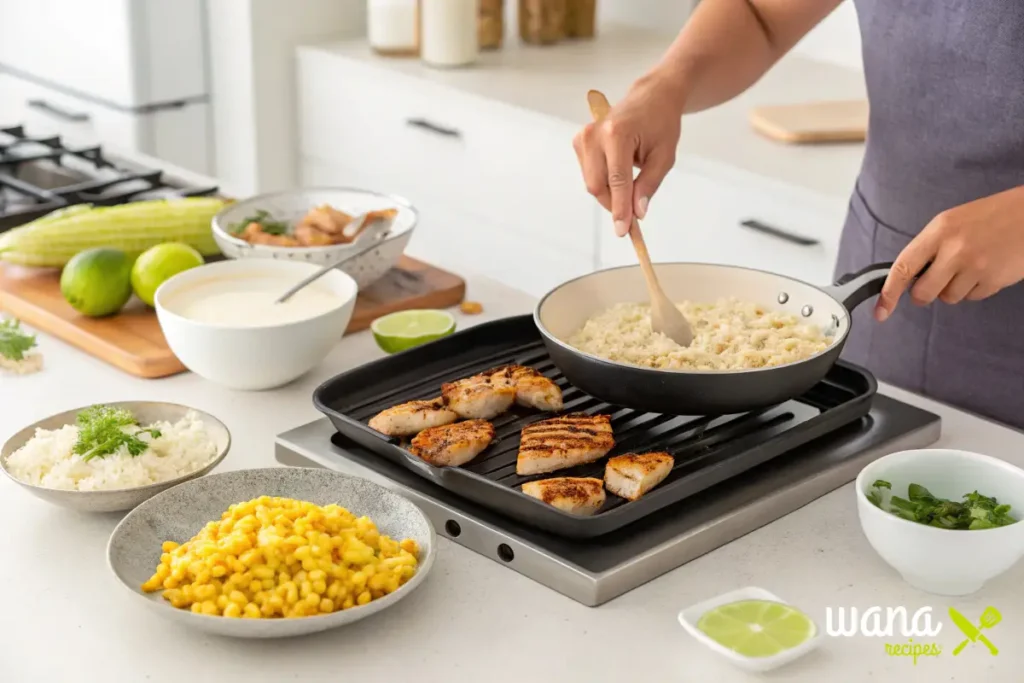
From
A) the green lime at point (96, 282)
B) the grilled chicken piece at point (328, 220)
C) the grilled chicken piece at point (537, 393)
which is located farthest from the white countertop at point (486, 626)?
the grilled chicken piece at point (328, 220)

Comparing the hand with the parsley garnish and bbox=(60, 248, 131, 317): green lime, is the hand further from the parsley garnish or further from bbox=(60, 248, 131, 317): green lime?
bbox=(60, 248, 131, 317): green lime

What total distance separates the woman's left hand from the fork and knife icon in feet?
1.18

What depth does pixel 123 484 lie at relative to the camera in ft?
4.13

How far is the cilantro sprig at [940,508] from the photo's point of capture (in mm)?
1144

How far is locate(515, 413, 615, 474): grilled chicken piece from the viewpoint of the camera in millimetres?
1249

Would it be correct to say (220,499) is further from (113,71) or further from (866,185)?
(113,71)

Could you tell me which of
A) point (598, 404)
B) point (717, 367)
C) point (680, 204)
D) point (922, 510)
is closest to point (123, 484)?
point (598, 404)

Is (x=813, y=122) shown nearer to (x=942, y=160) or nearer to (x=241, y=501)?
(x=942, y=160)

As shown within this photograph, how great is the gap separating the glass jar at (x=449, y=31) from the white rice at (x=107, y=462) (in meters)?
2.15

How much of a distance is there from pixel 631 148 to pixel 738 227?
3.53 feet

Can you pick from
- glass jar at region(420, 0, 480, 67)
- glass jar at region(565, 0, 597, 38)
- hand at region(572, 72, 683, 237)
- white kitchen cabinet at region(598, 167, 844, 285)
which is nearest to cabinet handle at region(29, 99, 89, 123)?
glass jar at region(420, 0, 480, 67)

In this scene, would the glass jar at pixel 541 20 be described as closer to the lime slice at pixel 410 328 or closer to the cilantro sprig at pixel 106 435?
the lime slice at pixel 410 328

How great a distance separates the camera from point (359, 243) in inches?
70.9

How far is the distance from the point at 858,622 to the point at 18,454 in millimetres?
830
